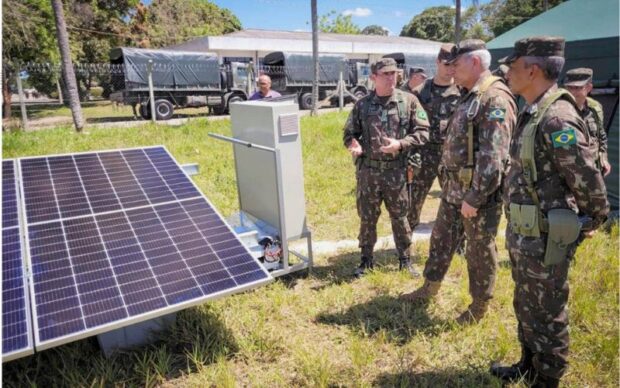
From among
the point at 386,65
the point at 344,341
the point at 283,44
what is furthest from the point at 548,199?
the point at 283,44

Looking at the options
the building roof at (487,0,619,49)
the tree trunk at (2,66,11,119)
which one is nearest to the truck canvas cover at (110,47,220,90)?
the tree trunk at (2,66,11,119)

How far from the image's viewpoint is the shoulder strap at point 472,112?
9.55 feet

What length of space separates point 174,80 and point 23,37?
511cm

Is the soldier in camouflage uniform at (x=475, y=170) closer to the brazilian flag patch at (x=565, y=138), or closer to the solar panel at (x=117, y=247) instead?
the brazilian flag patch at (x=565, y=138)

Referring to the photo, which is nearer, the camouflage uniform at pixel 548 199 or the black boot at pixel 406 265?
the camouflage uniform at pixel 548 199

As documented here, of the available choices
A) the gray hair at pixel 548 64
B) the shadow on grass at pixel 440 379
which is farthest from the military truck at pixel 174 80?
the gray hair at pixel 548 64

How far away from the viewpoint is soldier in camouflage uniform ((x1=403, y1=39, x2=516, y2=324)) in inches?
112

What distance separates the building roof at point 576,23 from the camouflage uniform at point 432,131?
3.03 meters

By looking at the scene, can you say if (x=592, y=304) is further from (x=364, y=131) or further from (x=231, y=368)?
(x=231, y=368)

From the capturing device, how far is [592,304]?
11.0ft

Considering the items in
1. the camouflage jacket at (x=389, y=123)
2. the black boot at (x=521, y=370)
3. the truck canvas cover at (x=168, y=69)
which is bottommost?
the black boot at (x=521, y=370)

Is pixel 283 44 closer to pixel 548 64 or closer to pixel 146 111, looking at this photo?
pixel 146 111

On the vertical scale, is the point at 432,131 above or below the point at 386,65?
below

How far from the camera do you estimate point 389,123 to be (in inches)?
153
